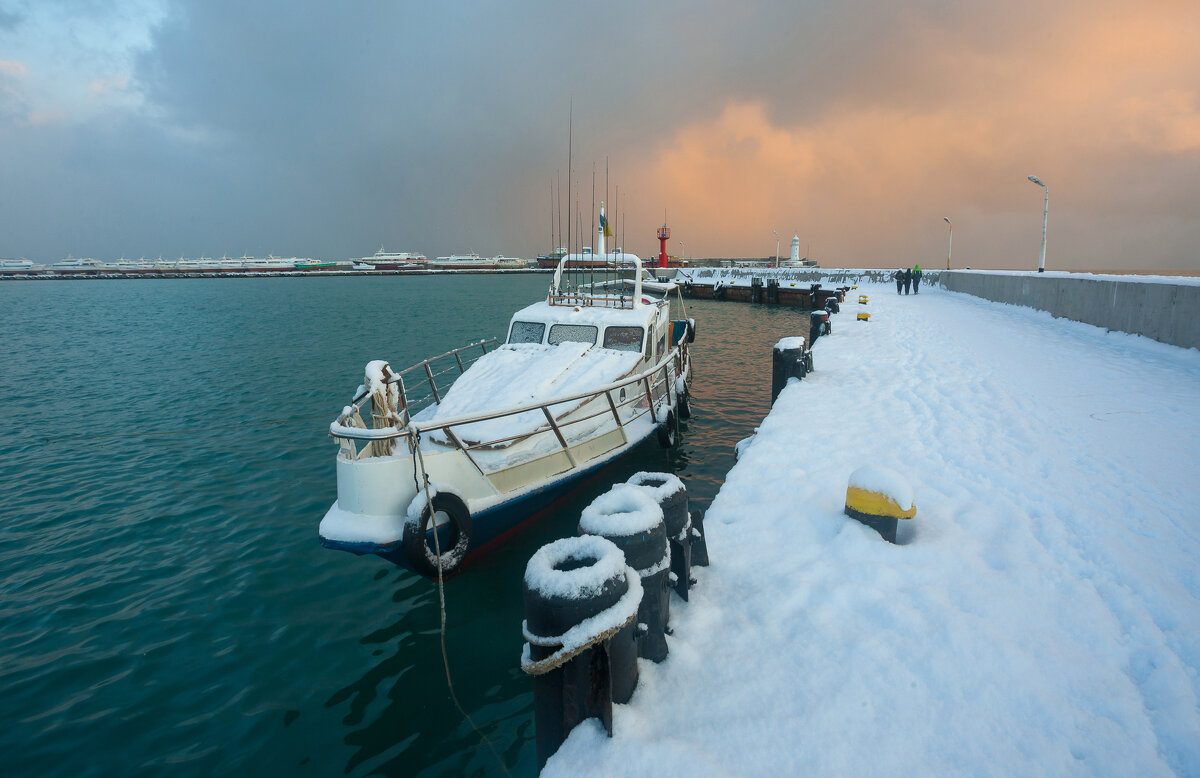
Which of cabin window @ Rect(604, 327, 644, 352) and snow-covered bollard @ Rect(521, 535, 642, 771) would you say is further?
cabin window @ Rect(604, 327, 644, 352)

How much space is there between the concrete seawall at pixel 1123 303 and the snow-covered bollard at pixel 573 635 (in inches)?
530

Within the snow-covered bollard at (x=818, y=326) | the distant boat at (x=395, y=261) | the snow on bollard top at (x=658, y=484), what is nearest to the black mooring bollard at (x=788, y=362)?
the snow-covered bollard at (x=818, y=326)

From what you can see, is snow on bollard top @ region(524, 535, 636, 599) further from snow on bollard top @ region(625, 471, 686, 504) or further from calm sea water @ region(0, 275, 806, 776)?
calm sea water @ region(0, 275, 806, 776)

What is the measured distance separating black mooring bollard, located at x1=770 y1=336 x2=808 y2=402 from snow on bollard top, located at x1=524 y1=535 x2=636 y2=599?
7.71m

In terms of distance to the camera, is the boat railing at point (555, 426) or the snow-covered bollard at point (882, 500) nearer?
the snow-covered bollard at point (882, 500)

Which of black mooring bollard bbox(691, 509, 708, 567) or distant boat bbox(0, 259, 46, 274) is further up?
distant boat bbox(0, 259, 46, 274)

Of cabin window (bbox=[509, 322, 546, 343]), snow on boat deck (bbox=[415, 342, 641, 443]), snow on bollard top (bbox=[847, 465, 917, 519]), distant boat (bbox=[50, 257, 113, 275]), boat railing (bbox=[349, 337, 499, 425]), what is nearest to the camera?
snow on bollard top (bbox=[847, 465, 917, 519])

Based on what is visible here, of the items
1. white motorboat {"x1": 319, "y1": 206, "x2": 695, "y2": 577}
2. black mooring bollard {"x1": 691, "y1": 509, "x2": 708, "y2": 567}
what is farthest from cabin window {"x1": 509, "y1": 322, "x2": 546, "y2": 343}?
black mooring bollard {"x1": 691, "y1": 509, "x2": 708, "y2": 567}

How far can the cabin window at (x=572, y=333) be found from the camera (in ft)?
34.5

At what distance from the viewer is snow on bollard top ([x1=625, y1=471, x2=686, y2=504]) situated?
151 inches

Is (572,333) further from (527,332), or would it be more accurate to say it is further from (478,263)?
(478,263)

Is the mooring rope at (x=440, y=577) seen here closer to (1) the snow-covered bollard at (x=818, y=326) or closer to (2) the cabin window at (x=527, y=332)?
(2) the cabin window at (x=527, y=332)

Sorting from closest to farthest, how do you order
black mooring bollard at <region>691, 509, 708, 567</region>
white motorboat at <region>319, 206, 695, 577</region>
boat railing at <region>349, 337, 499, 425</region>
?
black mooring bollard at <region>691, 509, 708, 567</region>, white motorboat at <region>319, 206, 695, 577</region>, boat railing at <region>349, 337, 499, 425</region>

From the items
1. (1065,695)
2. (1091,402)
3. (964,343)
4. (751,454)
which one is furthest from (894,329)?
(1065,695)
